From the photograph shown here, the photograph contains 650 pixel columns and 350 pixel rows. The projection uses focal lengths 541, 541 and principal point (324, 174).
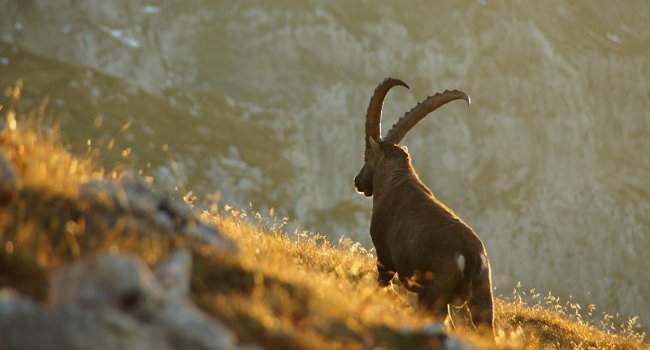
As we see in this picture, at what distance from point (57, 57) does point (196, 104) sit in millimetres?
20851

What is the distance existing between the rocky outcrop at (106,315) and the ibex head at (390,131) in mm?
7714

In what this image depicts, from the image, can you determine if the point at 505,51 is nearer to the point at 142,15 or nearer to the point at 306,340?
the point at 142,15

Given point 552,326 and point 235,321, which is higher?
point 235,321

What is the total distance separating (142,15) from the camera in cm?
8769

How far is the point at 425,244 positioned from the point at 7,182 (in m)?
5.51

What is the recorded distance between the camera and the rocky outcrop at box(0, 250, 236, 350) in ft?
8.93

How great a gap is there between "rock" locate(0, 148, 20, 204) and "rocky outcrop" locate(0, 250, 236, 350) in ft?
4.22

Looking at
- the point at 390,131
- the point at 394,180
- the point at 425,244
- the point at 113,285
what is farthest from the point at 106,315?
the point at 390,131

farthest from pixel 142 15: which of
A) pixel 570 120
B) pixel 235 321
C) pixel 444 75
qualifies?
pixel 235 321

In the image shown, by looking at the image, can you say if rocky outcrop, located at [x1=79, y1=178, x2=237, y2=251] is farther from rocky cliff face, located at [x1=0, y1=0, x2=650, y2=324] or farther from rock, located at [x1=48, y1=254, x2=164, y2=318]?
rocky cliff face, located at [x1=0, y1=0, x2=650, y2=324]

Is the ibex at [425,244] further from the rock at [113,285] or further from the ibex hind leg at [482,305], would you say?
the rock at [113,285]

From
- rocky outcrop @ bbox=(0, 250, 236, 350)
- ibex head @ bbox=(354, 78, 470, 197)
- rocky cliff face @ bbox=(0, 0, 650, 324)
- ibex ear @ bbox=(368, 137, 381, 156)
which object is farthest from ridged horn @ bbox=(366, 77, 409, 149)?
rocky cliff face @ bbox=(0, 0, 650, 324)

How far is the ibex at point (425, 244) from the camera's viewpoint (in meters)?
7.58

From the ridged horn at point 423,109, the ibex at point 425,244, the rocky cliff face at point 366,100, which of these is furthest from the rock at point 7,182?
the rocky cliff face at point 366,100
